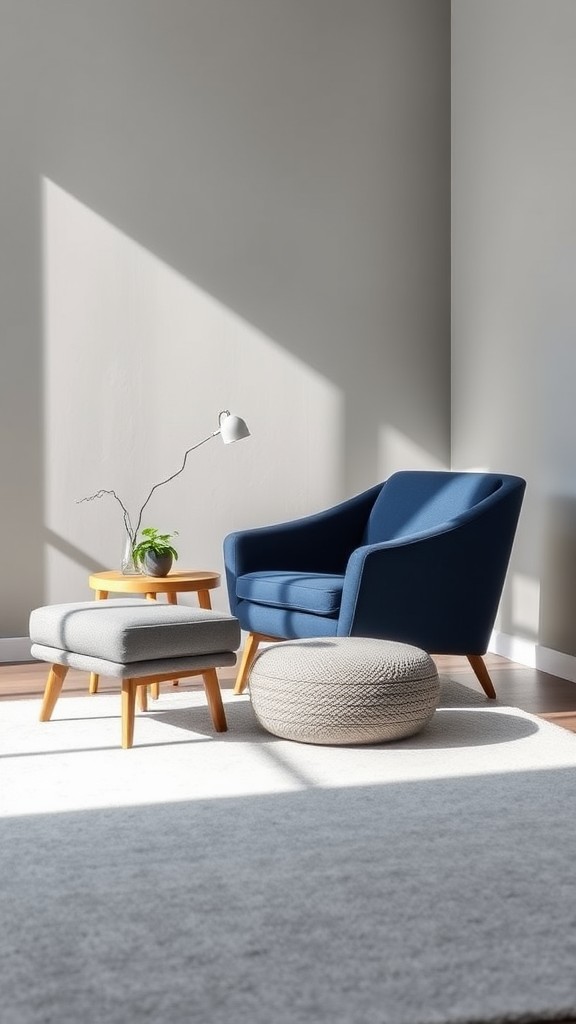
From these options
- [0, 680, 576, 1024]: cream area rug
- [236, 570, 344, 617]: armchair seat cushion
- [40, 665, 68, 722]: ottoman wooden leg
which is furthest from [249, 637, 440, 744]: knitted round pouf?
[40, 665, 68, 722]: ottoman wooden leg

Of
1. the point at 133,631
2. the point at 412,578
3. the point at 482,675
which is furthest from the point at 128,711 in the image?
the point at 482,675

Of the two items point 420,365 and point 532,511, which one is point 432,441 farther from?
point 532,511

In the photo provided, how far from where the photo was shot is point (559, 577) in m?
4.90

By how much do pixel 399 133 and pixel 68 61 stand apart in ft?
5.44

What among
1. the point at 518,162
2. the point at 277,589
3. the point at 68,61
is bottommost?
the point at 277,589

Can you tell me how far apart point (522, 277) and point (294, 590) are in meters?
1.94

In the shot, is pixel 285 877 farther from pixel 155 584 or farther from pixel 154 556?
pixel 154 556

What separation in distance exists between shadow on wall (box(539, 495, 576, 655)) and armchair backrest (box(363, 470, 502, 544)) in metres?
0.48

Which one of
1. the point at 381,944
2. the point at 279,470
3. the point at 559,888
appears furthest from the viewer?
the point at 279,470

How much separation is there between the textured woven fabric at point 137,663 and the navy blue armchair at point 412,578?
511 millimetres

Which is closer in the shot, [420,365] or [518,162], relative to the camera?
[518,162]

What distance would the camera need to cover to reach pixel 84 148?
5359mm

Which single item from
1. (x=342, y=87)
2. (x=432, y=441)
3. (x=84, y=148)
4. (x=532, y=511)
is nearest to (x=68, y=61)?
(x=84, y=148)

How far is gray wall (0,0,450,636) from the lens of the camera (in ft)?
17.4
